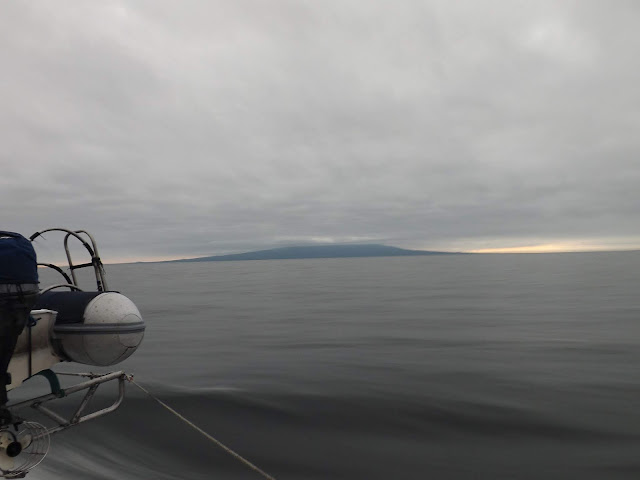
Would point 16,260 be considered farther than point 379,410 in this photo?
No

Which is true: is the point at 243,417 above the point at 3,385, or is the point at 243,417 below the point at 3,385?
below

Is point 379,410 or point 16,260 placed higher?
point 16,260

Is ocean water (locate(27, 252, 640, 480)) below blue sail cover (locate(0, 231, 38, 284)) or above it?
below

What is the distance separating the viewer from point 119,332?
223 inches

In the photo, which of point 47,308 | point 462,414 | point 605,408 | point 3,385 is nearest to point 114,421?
point 47,308

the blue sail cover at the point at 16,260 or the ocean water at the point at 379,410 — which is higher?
the blue sail cover at the point at 16,260

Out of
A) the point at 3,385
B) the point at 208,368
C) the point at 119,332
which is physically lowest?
the point at 208,368

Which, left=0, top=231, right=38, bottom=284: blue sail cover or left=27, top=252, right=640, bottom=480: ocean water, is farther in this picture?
left=27, top=252, right=640, bottom=480: ocean water

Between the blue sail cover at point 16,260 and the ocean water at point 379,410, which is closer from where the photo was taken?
the blue sail cover at point 16,260

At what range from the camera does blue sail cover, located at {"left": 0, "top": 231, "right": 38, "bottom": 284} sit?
4.57m

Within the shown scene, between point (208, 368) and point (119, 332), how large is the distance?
7155mm

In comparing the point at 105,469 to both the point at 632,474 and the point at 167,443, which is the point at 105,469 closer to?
the point at 167,443

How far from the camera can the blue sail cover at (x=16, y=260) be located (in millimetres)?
4570

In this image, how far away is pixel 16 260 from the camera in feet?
15.4
